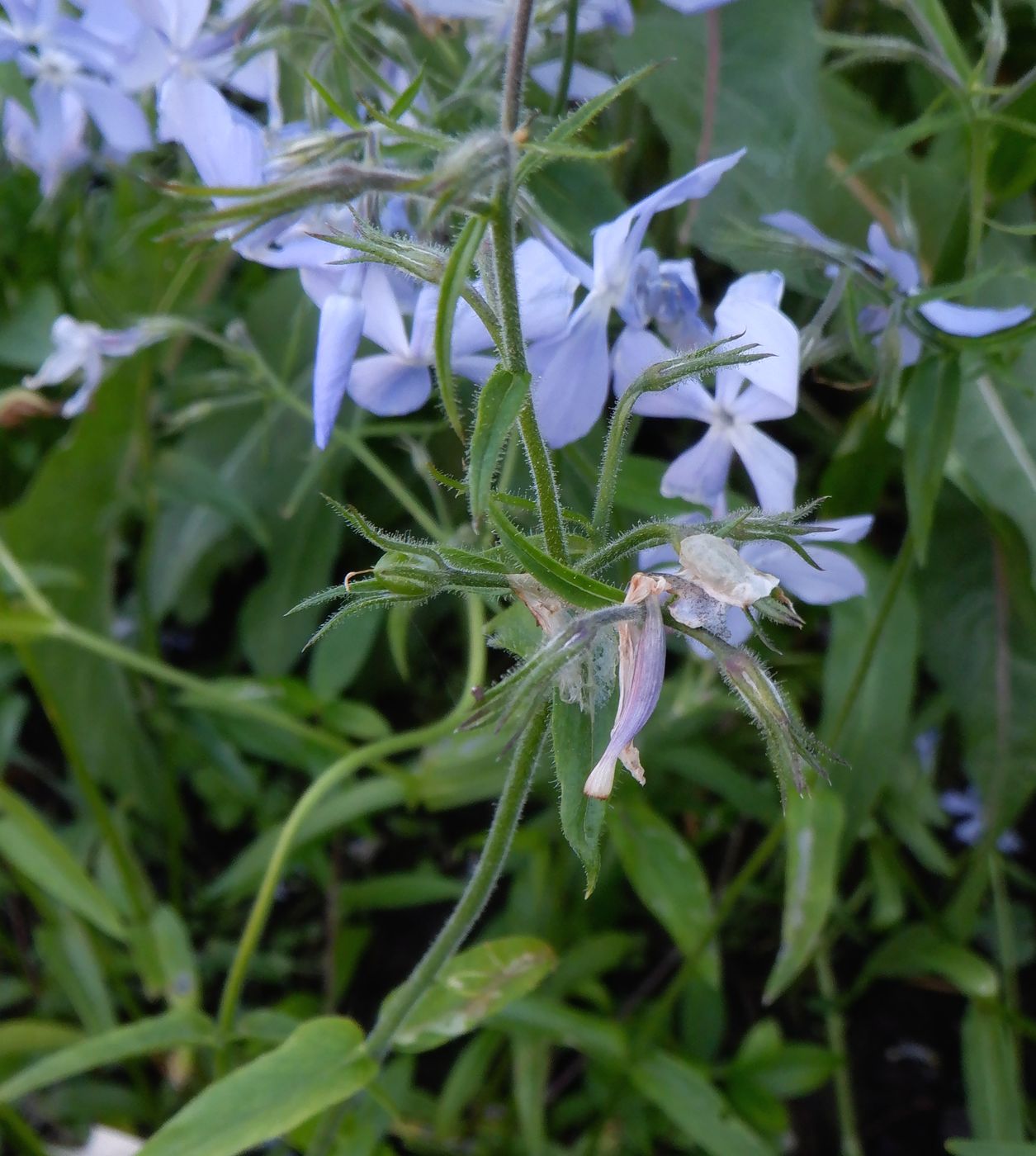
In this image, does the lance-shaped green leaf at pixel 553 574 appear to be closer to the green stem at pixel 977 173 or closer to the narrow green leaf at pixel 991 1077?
the green stem at pixel 977 173

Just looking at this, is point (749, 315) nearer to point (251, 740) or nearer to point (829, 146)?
point (829, 146)

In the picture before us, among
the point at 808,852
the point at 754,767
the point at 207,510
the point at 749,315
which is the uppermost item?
the point at 749,315

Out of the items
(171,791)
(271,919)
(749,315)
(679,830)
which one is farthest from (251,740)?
(749,315)

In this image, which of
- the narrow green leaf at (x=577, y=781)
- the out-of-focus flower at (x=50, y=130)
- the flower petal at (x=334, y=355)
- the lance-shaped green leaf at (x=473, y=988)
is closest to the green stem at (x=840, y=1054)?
the lance-shaped green leaf at (x=473, y=988)

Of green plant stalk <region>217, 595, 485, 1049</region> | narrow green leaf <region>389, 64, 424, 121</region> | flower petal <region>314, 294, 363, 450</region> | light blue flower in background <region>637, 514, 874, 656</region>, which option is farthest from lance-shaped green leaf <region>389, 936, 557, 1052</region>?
narrow green leaf <region>389, 64, 424, 121</region>

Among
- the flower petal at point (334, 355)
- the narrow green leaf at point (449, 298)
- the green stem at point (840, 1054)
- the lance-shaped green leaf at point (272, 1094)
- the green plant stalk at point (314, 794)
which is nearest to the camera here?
the narrow green leaf at point (449, 298)
